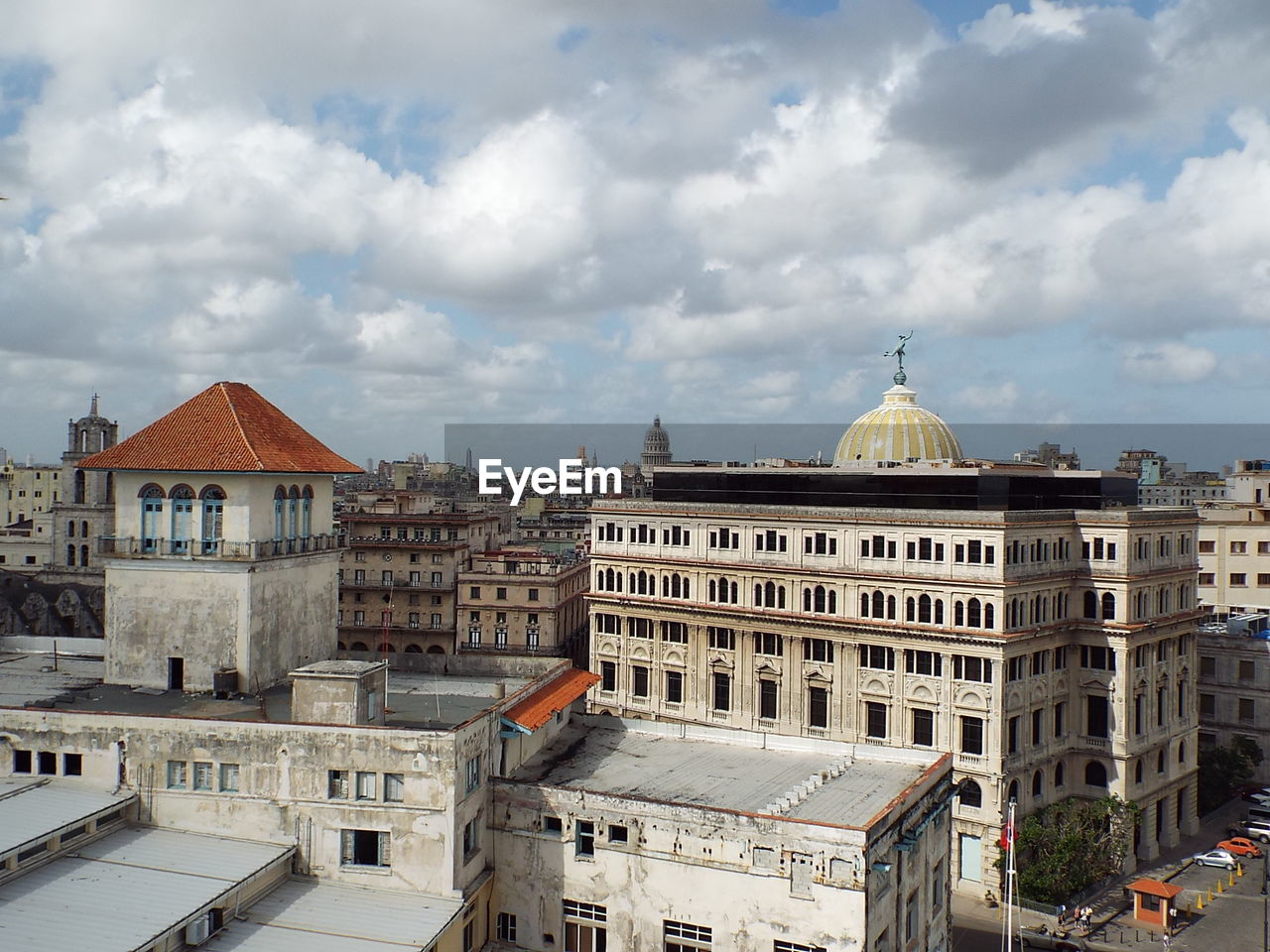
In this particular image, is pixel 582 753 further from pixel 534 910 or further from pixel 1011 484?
pixel 1011 484

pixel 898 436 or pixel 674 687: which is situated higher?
pixel 898 436

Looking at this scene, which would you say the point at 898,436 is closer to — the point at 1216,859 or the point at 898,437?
the point at 898,437

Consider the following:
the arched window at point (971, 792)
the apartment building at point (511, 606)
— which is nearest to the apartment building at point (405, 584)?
the apartment building at point (511, 606)

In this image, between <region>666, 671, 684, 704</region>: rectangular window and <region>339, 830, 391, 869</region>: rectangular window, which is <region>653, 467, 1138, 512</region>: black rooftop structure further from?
<region>339, 830, 391, 869</region>: rectangular window

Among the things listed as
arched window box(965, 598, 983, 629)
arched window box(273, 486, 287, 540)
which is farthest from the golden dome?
arched window box(273, 486, 287, 540)

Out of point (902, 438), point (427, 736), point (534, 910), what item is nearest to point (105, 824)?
point (427, 736)

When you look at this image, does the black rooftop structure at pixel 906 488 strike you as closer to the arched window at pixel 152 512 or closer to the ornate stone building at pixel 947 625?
the ornate stone building at pixel 947 625

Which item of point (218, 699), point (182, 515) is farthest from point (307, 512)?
point (218, 699)
